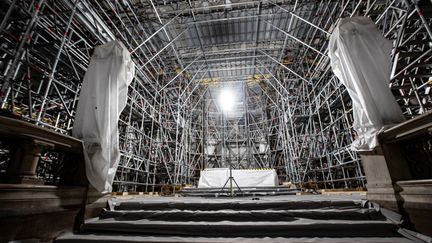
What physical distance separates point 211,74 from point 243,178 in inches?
331

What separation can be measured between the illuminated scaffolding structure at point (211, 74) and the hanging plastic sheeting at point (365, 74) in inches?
50.6

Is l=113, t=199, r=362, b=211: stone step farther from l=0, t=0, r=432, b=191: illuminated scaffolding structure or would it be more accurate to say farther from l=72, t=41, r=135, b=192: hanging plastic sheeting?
l=0, t=0, r=432, b=191: illuminated scaffolding structure

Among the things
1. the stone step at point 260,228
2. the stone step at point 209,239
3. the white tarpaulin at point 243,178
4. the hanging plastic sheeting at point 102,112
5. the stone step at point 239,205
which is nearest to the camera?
the stone step at point 209,239

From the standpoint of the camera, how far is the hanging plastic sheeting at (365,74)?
207cm

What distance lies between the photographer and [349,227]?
6.20 feet

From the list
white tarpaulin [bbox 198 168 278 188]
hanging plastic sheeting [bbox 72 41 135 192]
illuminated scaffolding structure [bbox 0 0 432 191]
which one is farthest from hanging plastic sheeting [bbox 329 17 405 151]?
white tarpaulin [bbox 198 168 278 188]

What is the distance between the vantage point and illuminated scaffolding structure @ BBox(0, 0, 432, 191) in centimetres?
357

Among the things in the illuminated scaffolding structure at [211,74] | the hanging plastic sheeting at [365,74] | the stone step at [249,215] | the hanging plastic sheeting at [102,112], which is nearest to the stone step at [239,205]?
the stone step at [249,215]

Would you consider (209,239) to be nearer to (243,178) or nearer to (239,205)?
(239,205)

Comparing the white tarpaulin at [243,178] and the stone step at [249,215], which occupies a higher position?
the white tarpaulin at [243,178]

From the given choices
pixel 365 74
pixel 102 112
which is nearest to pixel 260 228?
pixel 365 74

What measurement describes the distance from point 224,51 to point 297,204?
8777mm

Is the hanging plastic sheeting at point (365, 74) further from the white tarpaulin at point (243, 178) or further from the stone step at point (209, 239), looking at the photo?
the white tarpaulin at point (243, 178)

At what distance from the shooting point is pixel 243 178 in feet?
21.5
